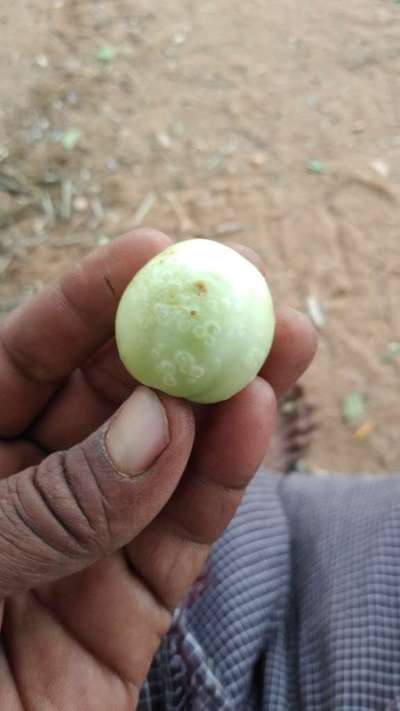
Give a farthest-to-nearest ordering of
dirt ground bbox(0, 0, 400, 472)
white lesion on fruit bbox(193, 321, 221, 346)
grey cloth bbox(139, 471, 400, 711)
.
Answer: dirt ground bbox(0, 0, 400, 472), grey cloth bbox(139, 471, 400, 711), white lesion on fruit bbox(193, 321, 221, 346)

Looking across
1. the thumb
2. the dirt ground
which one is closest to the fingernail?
the thumb

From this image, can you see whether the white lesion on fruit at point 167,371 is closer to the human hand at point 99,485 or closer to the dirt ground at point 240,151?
the human hand at point 99,485

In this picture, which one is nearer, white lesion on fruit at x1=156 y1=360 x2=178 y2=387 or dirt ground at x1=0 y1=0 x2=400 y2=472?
white lesion on fruit at x1=156 y1=360 x2=178 y2=387

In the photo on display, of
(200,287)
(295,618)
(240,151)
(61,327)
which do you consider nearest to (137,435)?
(200,287)

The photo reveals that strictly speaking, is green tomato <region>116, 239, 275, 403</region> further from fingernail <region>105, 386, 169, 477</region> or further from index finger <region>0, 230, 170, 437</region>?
index finger <region>0, 230, 170, 437</region>

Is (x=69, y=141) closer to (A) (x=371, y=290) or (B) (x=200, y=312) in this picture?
(A) (x=371, y=290)

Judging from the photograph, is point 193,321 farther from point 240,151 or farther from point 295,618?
point 240,151

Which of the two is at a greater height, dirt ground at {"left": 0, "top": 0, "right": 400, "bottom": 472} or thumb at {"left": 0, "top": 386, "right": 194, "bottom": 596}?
thumb at {"left": 0, "top": 386, "right": 194, "bottom": 596}
